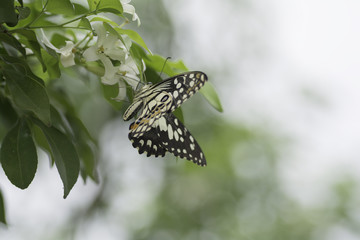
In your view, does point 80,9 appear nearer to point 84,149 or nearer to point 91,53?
point 91,53

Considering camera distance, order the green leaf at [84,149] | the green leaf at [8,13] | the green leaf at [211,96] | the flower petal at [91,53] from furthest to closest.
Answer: the green leaf at [84,149] < the green leaf at [211,96] < the flower petal at [91,53] < the green leaf at [8,13]

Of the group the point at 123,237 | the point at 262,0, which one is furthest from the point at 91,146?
the point at 262,0

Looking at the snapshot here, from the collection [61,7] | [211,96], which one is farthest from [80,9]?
[211,96]

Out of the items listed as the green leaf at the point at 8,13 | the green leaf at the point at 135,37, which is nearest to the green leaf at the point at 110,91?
the green leaf at the point at 135,37

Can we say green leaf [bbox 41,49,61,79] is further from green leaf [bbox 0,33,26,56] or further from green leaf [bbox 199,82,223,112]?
green leaf [bbox 199,82,223,112]

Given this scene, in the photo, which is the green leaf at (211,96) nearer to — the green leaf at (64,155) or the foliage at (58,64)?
the foliage at (58,64)

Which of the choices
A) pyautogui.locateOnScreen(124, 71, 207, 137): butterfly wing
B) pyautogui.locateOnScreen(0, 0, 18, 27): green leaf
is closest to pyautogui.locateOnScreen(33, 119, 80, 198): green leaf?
pyautogui.locateOnScreen(124, 71, 207, 137): butterfly wing

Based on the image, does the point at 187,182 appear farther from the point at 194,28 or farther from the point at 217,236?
the point at 194,28
